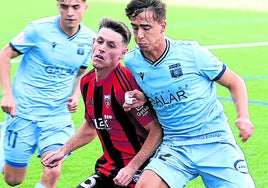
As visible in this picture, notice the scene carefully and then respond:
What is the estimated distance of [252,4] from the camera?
1034 inches

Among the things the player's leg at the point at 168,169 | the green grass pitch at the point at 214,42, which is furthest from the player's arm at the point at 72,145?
the green grass pitch at the point at 214,42

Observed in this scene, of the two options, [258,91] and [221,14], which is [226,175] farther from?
[221,14]

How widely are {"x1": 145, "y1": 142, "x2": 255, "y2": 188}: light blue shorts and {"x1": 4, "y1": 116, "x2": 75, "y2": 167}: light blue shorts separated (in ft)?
6.10

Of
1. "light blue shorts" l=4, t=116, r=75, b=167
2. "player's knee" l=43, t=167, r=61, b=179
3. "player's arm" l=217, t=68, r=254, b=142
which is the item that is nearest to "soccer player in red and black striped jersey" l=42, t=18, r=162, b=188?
"player's arm" l=217, t=68, r=254, b=142

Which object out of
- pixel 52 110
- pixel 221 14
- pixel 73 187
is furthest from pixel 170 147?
pixel 221 14

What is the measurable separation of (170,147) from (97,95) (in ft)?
2.62

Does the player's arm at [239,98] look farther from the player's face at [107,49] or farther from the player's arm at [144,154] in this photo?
the player's face at [107,49]

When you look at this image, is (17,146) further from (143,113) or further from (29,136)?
(143,113)

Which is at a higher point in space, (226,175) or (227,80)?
(227,80)

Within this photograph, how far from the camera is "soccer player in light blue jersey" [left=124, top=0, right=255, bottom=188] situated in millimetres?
7281

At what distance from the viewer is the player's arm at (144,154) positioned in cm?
714

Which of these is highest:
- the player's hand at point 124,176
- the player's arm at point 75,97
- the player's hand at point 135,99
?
the player's hand at point 135,99

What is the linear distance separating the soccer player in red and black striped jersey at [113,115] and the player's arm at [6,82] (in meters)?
0.97

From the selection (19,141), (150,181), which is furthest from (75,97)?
(150,181)
